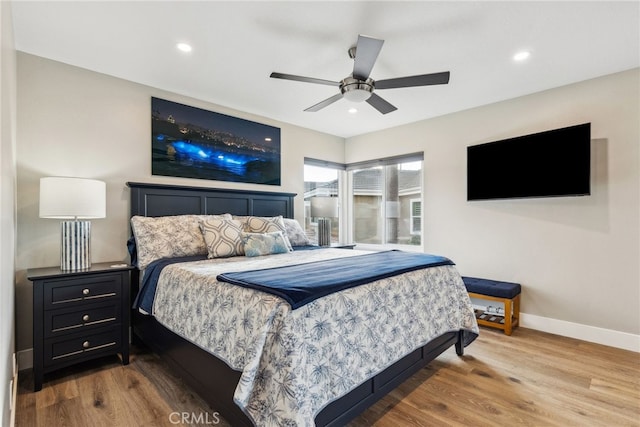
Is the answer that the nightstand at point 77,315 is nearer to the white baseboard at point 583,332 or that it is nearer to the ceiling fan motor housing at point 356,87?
the ceiling fan motor housing at point 356,87

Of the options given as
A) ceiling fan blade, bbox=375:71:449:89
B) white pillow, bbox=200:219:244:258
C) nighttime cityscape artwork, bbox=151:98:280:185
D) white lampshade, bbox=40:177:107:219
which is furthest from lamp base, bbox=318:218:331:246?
white lampshade, bbox=40:177:107:219

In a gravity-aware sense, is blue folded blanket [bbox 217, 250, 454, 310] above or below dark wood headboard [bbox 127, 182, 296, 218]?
below

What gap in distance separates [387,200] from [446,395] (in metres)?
3.21

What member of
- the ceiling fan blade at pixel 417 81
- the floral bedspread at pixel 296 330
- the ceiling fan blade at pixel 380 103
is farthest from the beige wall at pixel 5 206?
the ceiling fan blade at pixel 380 103

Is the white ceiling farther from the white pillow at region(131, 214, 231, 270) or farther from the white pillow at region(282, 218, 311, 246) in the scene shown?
the white pillow at region(282, 218, 311, 246)

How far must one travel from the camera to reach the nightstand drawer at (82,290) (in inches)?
90.0

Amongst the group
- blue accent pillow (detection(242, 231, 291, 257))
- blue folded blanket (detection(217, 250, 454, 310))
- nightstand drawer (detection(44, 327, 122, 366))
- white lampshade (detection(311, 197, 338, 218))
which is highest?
white lampshade (detection(311, 197, 338, 218))

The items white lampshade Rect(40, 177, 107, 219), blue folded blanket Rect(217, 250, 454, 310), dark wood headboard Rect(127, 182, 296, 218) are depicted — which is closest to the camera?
blue folded blanket Rect(217, 250, 454, 310)

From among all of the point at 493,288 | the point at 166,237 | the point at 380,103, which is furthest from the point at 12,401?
the point at 493,288

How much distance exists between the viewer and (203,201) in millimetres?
3559

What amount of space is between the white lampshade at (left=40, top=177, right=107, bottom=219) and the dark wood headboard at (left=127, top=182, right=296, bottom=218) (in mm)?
582

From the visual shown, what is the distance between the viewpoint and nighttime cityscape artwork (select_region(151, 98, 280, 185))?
3.33m

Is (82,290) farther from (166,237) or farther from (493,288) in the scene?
(493,288)

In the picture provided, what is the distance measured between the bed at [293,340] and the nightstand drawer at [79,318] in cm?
25
